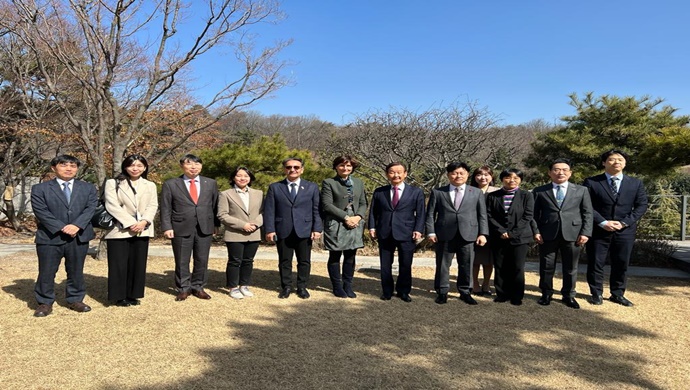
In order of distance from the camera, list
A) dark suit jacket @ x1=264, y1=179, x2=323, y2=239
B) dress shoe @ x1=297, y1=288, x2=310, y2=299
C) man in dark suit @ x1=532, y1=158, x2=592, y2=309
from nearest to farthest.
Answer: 1. man in dark suit @ x1=532, y1=158, x2=592, y2=309
2. dark suit jacket @ x1=264, y1=179, x2=323, y2=239
3. dress shoe @ x1=297, y1=288, x2=310, y2=299

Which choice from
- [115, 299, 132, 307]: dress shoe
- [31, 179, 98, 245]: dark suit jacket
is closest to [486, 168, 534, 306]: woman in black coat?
[115, 299, 132, 307]: dress shoe

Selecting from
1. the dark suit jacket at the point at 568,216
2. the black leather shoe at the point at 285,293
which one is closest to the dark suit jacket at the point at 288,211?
the black leather shoe at the point at 285,293

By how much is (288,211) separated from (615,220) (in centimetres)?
363

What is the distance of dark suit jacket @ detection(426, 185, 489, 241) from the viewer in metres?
4.75

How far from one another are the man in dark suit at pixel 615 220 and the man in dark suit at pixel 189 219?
14.2 ft

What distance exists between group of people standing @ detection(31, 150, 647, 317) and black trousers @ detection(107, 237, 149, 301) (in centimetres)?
1

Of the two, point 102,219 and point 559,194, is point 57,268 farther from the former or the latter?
point 559,194

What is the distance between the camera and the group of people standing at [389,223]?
4645 mm

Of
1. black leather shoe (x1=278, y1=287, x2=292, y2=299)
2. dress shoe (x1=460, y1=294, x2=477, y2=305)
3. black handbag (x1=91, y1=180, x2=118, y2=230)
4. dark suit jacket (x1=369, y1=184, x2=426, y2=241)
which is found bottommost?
black leather shoe (x1=278, y1=287, x2=292, y2=299)

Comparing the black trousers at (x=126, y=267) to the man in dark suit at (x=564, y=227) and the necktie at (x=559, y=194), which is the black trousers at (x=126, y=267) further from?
the necktie at (x=559, y=194)

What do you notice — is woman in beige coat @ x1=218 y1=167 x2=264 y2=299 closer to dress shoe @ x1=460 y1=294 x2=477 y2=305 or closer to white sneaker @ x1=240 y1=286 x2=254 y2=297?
white sneaker @ x1=240 y1=286 x2=254 y2=297

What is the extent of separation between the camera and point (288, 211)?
4.93 m

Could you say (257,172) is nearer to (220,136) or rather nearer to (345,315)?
(345,315)

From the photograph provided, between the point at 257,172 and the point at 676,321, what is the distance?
7.58 metres
